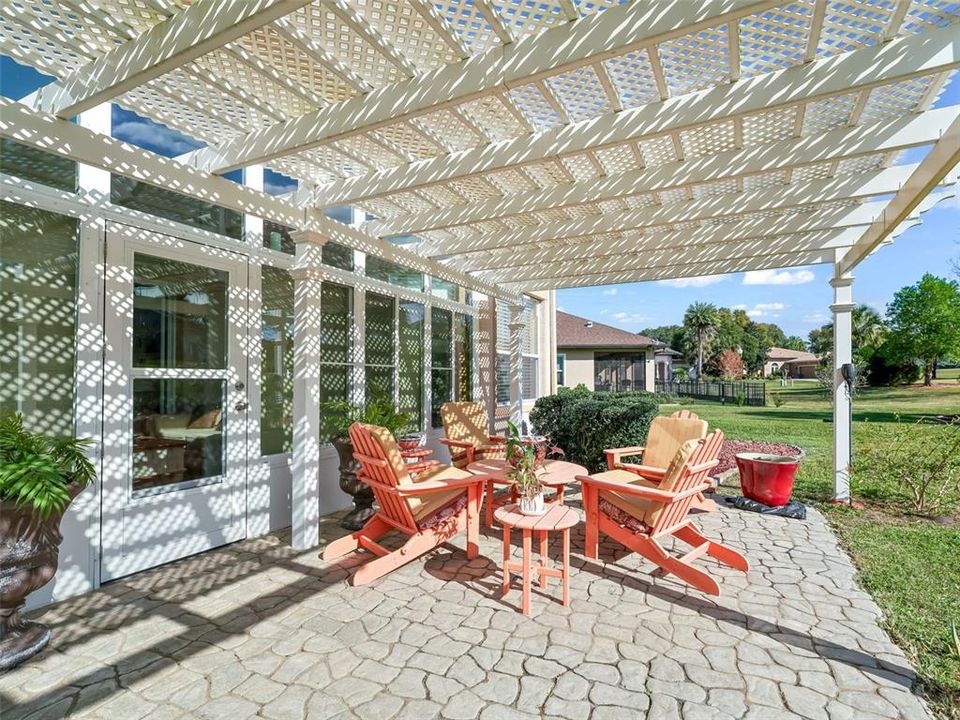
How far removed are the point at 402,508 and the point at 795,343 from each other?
69668 mm

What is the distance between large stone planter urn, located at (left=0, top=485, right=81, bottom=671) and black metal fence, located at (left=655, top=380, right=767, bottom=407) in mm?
22068

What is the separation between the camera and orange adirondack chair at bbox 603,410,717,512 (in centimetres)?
446

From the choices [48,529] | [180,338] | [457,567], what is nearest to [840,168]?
[457,567]

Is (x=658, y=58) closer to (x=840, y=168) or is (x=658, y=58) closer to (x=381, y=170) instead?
(x=381, y=170)

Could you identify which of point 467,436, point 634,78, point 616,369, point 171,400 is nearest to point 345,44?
point 634,78

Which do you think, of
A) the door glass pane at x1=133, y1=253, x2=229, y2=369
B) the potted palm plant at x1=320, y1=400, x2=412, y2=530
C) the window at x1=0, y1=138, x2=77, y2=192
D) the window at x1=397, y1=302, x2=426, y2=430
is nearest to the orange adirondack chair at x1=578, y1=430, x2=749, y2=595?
the potted palm plant at x1=320, y1=400, x2=412, y2=530

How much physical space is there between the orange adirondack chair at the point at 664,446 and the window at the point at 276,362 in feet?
10.1

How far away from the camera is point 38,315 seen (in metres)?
3.01

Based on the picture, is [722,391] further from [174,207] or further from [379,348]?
[174,207]

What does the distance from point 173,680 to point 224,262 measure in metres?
2.96

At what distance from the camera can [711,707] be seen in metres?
2.13

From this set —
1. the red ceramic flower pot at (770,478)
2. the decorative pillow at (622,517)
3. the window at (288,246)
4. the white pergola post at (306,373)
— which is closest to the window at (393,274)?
the window at (288,246)

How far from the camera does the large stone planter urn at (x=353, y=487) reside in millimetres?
4441

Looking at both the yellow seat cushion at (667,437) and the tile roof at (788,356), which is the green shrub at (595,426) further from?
the tile roof at (788,356)
